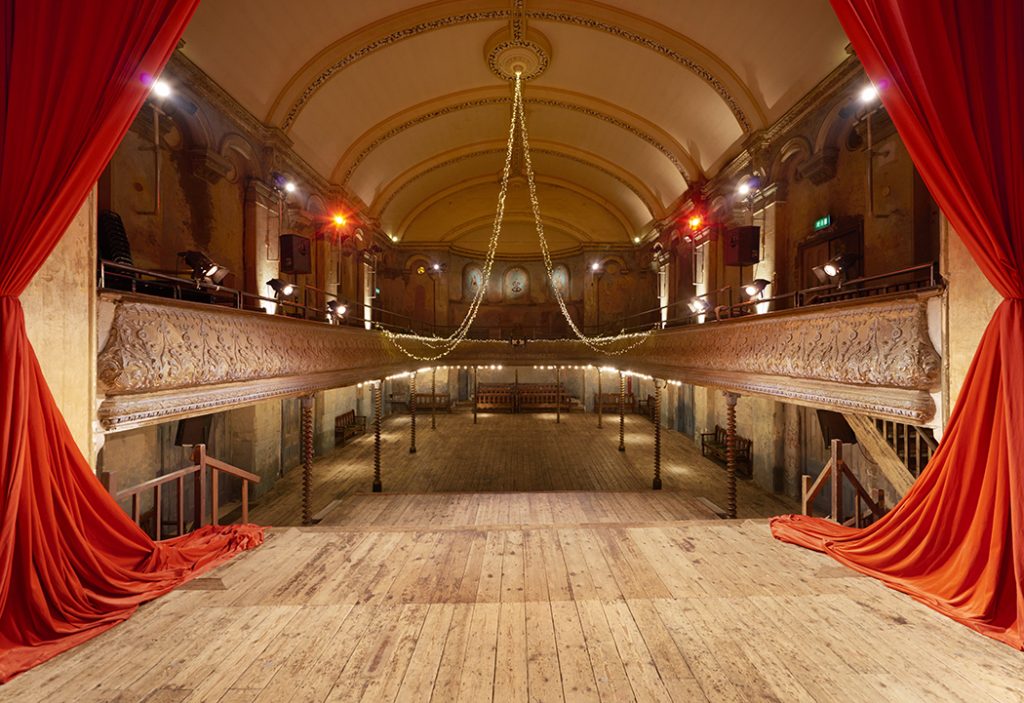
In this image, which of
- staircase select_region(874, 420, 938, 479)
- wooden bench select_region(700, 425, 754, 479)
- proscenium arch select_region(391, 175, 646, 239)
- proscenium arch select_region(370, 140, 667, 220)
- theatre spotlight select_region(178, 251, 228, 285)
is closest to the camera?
Answer: staircase select_region(874, 420, 938, 479)

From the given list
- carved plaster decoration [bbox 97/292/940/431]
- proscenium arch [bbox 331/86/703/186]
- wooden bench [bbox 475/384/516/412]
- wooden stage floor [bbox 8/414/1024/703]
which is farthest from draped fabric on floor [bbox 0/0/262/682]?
wooden bench [bbox 475/384/516/412]

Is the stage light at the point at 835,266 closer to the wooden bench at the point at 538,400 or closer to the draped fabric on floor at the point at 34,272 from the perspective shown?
the draped fabric on floor at the point at 34,272

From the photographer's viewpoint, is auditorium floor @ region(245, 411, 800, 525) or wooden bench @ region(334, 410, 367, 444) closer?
auditorium floor @ region(245, 411, 800, 525)

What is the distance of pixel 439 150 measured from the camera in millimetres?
16312

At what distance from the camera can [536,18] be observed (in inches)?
→ 396

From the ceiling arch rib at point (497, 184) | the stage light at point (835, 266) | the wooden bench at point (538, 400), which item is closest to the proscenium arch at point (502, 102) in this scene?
the ceiling arch rib at point (497, 184)

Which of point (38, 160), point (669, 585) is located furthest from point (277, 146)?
point (669, 585)

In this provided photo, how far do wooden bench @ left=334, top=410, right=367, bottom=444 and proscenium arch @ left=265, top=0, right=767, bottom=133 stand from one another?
Answer: 9886mm

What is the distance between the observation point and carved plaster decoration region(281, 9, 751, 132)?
32.4 feet

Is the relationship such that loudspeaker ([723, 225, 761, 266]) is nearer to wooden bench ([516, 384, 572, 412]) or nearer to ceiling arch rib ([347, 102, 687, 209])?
ceiling arch rib ([347, 102, 687, 209])

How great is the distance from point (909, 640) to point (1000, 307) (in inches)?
97.3

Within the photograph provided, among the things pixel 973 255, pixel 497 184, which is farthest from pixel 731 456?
pixel 497 184

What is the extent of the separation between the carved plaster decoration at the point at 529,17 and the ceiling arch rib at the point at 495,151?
6.28m

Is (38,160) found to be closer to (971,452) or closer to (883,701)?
(883,701)
